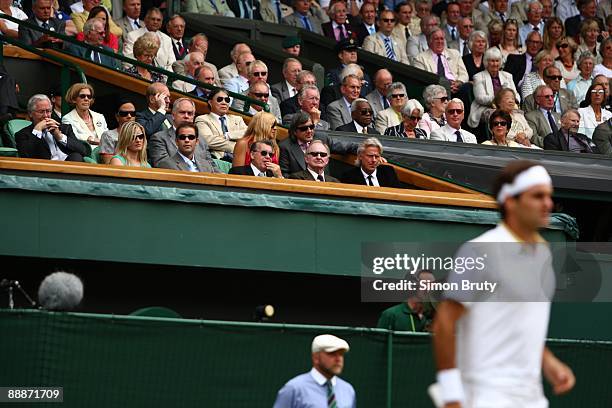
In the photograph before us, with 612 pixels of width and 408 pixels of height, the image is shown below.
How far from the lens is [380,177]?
14.1 m

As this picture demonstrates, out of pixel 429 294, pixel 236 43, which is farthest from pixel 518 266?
pixel 236 43

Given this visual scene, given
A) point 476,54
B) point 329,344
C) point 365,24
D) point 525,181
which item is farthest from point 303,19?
point 525,181

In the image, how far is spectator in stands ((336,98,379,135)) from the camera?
1602cm

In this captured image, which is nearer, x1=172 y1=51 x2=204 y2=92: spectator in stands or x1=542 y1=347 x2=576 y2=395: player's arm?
x1=542 y1=347 x2=576 y2=395: player's arm

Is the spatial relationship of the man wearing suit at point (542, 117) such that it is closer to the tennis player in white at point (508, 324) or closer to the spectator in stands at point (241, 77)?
the spectator in stands at point (241, 77)

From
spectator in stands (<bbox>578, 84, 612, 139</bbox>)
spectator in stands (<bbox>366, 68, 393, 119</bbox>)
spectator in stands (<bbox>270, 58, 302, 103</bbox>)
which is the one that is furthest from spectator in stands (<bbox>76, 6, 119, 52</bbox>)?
spectator in stands (<bbox>578, 84, 612, 139</bbox>)

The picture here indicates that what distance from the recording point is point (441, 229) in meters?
13.1

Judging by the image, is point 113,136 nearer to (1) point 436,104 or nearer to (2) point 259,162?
(2) point 259,162

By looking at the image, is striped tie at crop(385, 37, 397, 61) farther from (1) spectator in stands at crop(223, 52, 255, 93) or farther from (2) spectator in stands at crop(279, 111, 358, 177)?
(2) spectator in stands at crop(279, 111, 358, 177)

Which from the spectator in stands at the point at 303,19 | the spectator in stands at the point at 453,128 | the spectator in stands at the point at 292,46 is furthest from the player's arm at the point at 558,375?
the spectator in stands at the point at 303,19

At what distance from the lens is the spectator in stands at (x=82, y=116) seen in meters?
13.8

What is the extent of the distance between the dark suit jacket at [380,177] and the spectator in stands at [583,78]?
6.99m

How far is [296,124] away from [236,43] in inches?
217

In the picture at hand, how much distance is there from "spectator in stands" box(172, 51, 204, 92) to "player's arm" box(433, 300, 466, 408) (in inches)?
427
